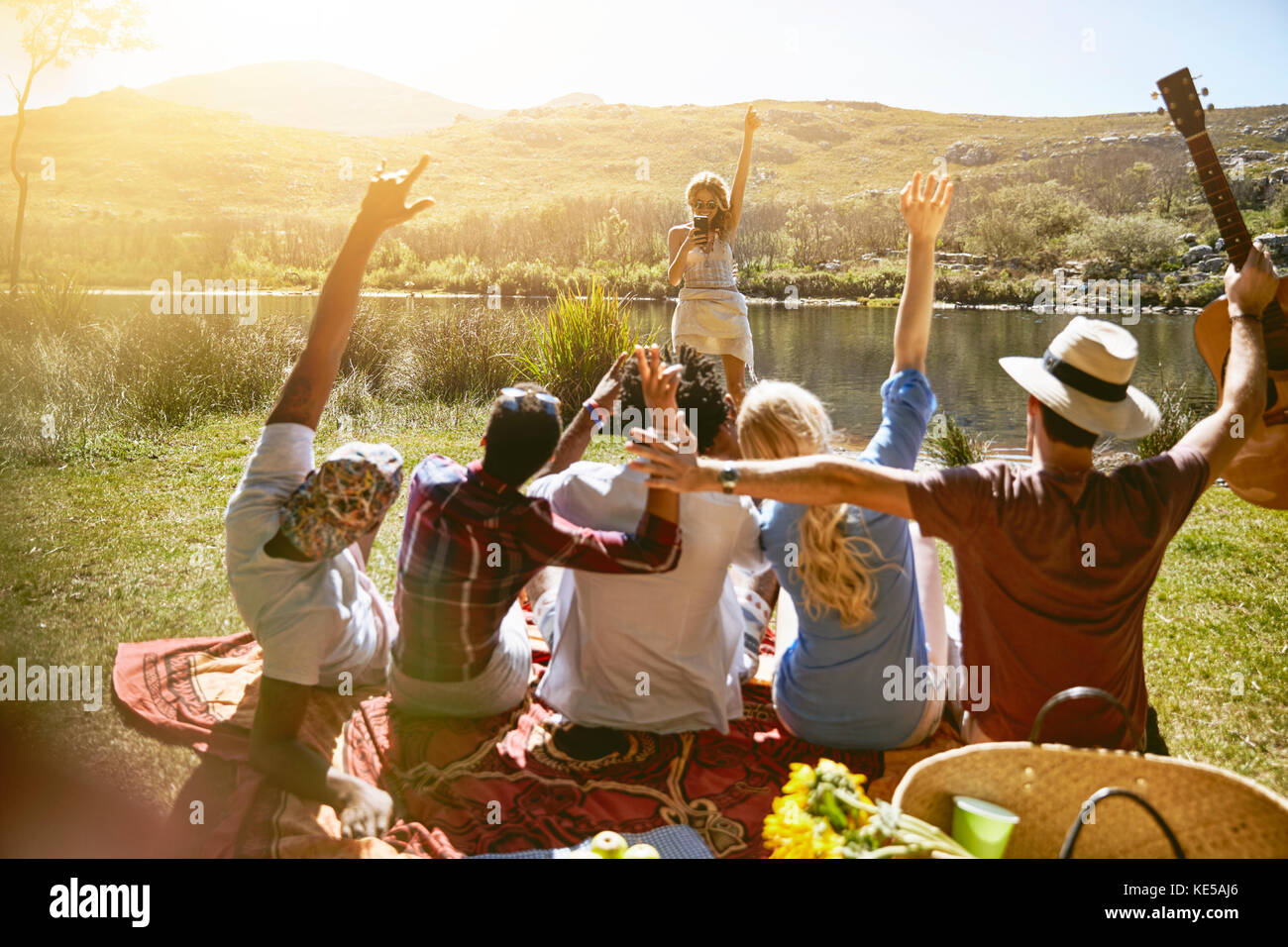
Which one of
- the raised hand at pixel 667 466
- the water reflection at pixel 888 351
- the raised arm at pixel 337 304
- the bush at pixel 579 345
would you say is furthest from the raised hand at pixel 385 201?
the water reflection at pixel 888 351

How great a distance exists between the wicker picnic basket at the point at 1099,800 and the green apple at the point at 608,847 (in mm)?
617

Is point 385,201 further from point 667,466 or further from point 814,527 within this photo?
point 814,527

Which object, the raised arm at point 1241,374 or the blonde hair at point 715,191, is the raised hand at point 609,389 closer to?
the raised arm at point 1241,374

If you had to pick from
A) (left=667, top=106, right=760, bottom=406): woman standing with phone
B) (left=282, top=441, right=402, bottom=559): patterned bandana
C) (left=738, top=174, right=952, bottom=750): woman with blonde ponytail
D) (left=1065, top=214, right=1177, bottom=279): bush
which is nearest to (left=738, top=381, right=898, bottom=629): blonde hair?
(left=738, top=174, right=952, bottom=750): woman with blonde ponytail

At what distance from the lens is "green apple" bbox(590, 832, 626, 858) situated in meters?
1.71

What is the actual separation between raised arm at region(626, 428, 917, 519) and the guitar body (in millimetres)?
3017

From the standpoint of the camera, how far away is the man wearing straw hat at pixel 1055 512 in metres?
2.25

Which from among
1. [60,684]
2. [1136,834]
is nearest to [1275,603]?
[1136,834]

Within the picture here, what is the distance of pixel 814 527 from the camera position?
2.79 m

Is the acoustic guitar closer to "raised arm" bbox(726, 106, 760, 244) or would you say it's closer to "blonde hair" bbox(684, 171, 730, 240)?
"raised arm" bbox(726, 106, 760, 244)

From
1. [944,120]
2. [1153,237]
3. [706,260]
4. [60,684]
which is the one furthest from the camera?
[944,120]

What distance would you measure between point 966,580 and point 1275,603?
3.71 metres

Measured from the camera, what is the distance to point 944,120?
92.2 metres
